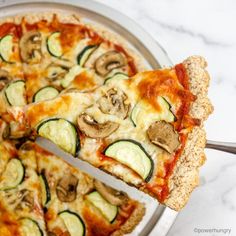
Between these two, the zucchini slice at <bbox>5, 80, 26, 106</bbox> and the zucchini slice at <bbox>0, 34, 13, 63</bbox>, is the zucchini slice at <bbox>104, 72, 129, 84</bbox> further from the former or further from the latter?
the zucchini slice at <bbox>0, 34, 13, 63</bbox>

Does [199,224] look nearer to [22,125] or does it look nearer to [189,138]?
[189,138]

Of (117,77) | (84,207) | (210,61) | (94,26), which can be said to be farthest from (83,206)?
(210,61)

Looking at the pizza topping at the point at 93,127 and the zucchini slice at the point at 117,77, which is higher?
the zucchini slice at the point at 117,77

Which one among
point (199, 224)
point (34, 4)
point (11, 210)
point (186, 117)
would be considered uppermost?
point (34, 4)

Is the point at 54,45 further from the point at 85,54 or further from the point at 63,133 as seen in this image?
the point at 63,133

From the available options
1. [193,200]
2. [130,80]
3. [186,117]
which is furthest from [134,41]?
[193,200]

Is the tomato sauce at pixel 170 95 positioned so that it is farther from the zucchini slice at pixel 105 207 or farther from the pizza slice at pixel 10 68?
the pizza slice at pixel 10 68

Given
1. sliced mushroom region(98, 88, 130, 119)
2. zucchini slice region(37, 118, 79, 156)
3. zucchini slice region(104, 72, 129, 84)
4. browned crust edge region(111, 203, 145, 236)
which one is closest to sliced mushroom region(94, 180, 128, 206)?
browned crust edge region(111, 203, 145, 236)

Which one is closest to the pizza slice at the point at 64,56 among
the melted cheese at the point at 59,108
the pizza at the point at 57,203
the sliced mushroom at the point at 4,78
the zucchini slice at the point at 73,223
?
the sliced mushroom at the point at 4,78
